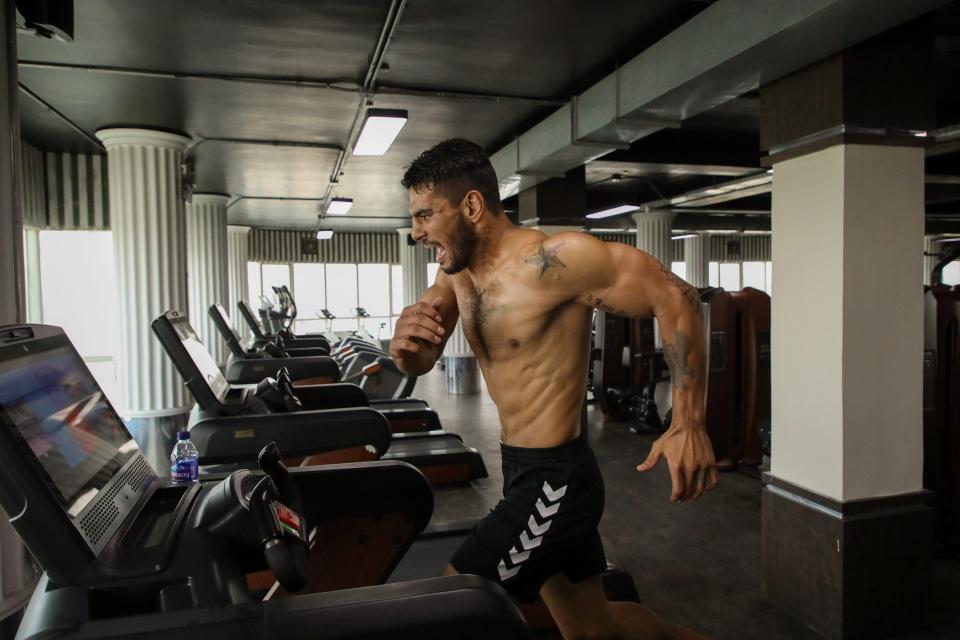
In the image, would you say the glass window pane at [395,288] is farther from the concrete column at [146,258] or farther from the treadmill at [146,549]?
the treadmill at [146,549]

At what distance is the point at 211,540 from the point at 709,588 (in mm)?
2758

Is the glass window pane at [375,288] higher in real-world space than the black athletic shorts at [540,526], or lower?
higher

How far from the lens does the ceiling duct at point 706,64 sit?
2516 millimetres

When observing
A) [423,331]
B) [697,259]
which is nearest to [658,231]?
[697,259]

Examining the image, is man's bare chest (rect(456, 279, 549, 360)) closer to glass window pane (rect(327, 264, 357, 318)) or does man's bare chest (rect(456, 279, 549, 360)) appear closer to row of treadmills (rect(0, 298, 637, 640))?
row of treadmills (rect(0, 298, 637, 640))

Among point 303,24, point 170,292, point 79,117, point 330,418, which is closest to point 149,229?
point 170,292

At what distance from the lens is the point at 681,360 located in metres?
1.84

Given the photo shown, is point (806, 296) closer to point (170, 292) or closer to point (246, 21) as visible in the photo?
point (246, 21)

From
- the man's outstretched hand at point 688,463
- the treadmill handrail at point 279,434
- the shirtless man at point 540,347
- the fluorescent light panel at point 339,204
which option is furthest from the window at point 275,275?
the man's outstretched hand at point 688,463

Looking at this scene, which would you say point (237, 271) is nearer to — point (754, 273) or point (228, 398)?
point (228, 398)

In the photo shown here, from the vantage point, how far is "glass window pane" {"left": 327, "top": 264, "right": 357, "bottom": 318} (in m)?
16.3

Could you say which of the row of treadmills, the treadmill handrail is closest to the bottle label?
the treadmill handrail

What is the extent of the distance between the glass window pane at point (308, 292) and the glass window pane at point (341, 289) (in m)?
0.19

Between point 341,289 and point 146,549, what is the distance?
15379mm
